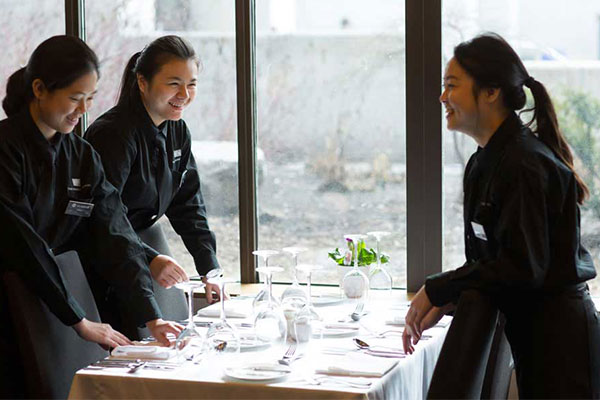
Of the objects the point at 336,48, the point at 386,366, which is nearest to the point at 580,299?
the point at 386,366

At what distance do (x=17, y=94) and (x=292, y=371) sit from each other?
122 cm

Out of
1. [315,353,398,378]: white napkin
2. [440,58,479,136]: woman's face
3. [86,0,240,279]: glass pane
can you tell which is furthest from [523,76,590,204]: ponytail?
[86,0,240,279]: glass pane

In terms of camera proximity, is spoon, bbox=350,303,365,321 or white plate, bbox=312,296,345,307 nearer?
spoon, bbox=350,303,365,321

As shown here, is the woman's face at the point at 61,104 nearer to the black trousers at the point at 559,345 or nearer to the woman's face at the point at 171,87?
the woman's face at the point at 171,87

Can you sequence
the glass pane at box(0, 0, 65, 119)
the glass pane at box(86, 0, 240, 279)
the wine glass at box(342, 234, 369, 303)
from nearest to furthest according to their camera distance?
the wine glass at box(342, 234, 369, 303) < the glass pane at box(86, 0, 240, 279) < the glass pane at box(0, 0, 65, 119)

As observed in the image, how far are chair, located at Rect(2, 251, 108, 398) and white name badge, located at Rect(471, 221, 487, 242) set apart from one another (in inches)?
46.7

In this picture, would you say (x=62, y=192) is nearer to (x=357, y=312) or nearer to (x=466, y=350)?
(x=357, y=312)

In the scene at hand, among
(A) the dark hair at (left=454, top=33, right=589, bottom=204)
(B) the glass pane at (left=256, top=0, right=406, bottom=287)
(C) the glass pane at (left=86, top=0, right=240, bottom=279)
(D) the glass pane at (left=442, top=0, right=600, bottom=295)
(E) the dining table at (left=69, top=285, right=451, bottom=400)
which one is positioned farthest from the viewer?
(C) the glass pane at (left=86, top=0, right=240, bottom=279)

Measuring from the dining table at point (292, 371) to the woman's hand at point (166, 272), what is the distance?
312 millimetres

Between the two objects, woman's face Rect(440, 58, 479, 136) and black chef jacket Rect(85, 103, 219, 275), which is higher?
woman's face Rect(440, 58, 479, 136)

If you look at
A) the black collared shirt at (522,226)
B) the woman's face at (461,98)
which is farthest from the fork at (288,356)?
the woman's face at (461,98)

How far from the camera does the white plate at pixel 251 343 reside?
8.27 ft

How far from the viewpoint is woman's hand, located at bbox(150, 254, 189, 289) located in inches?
115

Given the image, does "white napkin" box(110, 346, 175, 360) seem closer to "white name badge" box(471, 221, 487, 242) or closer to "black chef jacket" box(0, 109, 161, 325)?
"black chef jacket" box(0, 109, 161, 325)
